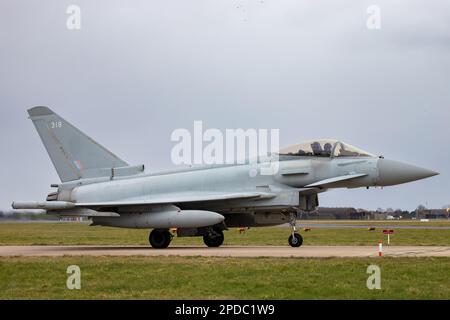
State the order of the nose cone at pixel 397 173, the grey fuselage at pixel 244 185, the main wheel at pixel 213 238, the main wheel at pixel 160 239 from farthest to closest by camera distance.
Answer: the main wheel at pixel 213 238
the main wheel at pixel 160 239
the grey fuselage at pixel 244 185
the nose cone at pixel 397 173

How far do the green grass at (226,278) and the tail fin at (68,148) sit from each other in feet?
28.8

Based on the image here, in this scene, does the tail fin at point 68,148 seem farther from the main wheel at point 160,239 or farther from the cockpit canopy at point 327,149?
the cockpit canopy at point 327,149

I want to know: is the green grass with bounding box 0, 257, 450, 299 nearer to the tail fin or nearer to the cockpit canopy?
the cockpit canopy

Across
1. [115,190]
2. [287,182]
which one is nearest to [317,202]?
[287,182]

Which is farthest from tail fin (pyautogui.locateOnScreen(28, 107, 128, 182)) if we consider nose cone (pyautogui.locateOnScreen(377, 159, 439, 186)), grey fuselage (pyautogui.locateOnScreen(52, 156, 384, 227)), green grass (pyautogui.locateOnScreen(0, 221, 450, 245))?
nose cone (pyautogui.locateOnScreen(377, 159, 439, 186))

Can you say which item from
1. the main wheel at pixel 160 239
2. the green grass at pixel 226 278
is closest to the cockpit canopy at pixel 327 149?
the main wheel at pixel 160 239

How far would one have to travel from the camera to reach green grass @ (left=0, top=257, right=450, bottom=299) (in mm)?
12070

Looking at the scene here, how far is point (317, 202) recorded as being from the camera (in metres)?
24.4

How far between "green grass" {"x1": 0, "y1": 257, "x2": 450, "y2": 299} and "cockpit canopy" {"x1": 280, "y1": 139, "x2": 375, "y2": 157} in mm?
6666

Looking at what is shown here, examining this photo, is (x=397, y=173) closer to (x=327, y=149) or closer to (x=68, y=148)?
(x=327, y=149)

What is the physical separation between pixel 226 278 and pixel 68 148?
46.5 feet

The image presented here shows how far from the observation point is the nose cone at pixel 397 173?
2294cm

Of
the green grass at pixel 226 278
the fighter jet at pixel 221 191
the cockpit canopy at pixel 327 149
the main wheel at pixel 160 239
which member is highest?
the cockpit canopy at pixel 327 149
